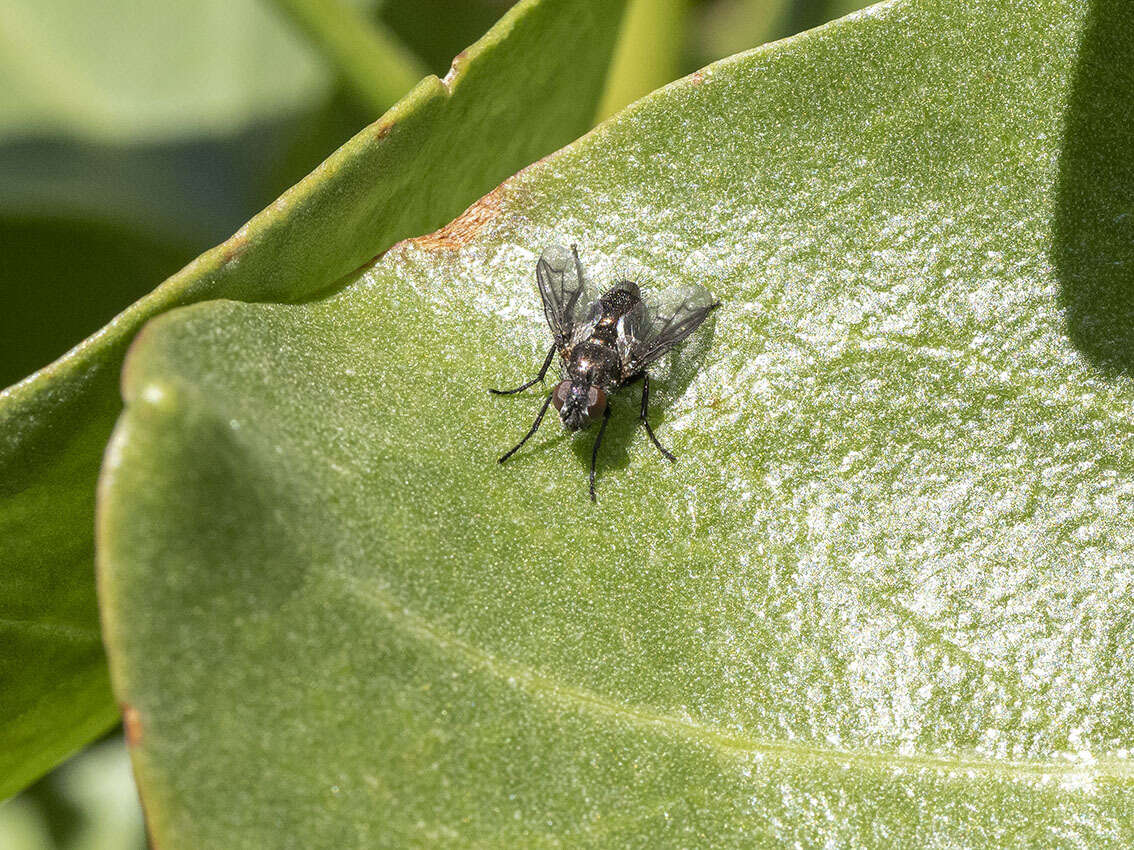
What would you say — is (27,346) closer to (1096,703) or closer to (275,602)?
(275,602)

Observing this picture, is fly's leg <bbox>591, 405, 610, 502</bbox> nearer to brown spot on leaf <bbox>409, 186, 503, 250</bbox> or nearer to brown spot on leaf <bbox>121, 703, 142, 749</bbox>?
brown spot on leaf <bbox>409, 186, 503, 250</bbox>

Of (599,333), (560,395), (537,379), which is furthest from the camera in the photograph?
(599,333)

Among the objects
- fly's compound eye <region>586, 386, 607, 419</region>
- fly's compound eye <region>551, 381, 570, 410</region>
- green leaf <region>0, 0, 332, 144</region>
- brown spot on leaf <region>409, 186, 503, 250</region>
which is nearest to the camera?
brown spot on leaf <region>409, 186, 503, 250</region>

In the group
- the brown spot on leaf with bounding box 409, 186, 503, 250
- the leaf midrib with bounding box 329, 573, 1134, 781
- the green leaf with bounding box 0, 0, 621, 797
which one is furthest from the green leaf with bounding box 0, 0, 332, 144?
the leaf midrib with bounding box 329, 573, 1134, 781

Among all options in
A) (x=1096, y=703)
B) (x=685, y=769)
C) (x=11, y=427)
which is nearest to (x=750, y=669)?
(x=685, y=769)

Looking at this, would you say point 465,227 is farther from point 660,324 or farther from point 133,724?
point 133,724

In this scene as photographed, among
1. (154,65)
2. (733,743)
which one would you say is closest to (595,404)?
(733,743)
